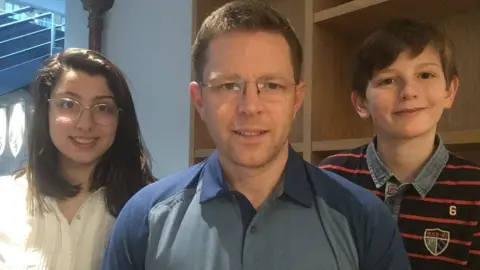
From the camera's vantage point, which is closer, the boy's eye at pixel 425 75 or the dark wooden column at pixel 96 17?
the boy's eye at pixel 425 75

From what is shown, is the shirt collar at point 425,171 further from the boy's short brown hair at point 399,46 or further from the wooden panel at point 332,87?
the wooden panel at point 332,87

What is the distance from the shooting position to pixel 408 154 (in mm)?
1200

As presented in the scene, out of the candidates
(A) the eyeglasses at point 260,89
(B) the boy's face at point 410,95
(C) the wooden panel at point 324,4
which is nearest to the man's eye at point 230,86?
(A) the eyeglasses at point 260,89

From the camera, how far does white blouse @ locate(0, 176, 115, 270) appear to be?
117cm

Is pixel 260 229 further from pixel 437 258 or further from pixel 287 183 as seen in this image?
pixel 437 258

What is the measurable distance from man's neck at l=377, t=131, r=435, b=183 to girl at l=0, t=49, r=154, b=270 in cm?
62

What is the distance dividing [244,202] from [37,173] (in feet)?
1.97

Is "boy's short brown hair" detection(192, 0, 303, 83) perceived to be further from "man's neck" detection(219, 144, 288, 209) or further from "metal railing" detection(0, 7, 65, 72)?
"metal railing" detection(0, 7, 65, 72)

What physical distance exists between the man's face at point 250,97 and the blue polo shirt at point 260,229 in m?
0.08

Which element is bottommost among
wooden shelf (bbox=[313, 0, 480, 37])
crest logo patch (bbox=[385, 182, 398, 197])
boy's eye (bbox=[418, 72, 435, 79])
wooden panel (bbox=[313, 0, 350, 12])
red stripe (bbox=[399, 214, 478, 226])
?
red stripe (bbox=[399, 214, 478, 226])

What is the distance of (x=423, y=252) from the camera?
Answer: 3.72ft

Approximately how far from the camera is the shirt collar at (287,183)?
927 mm

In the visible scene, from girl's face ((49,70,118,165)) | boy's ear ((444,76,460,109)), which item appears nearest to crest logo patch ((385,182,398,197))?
boy's ear ((444,76,460,109))

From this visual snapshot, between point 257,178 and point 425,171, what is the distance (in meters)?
0.43
